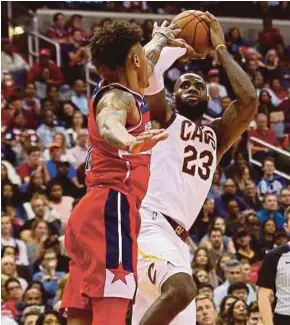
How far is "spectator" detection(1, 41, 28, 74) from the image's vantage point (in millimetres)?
16078

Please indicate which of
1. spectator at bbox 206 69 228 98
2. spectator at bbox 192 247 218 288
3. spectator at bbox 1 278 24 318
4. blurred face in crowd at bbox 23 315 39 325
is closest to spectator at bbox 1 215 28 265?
spectator at bbox 1 278 24 318

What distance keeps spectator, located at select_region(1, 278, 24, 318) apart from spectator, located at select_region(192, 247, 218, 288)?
6.71 ft

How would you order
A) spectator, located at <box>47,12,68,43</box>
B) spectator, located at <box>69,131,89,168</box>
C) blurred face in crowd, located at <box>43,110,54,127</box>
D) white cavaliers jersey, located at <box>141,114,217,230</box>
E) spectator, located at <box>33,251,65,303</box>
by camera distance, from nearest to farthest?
white cavaliers jersey, located at <box>141,114,217,230</box>, spectator, located at <box>33,251,65,303</box>, spectator, located at <box>69,131,89,168</box>, blurred face in crowd, located at <box>43,110,54,127</box>, spectator, located at <box>47,12,68,43</box>

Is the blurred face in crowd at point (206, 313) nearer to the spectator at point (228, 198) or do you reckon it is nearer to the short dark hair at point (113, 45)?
the spectator at point (228, 198)

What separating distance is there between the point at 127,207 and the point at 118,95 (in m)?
0.57

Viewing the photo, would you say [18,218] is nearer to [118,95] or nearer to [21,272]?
[21,272]

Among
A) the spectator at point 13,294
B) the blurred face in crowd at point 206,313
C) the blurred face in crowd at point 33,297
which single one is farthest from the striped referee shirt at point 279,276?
the spectator at point 13,294

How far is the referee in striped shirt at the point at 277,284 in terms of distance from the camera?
25.5ft

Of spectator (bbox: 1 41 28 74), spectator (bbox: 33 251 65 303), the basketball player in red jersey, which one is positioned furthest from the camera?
spectator (bbox: 1 41 28 74)

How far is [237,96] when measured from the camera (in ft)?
21.4

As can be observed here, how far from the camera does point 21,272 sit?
1090cm

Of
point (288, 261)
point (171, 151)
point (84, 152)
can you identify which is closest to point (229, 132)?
point (171, 151)

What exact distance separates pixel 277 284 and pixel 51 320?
2.09 m

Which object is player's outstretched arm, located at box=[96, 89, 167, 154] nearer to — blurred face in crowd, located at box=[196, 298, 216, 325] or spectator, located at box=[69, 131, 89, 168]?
blurred face in crowd, located at box=[196, 298, 216, 325]
